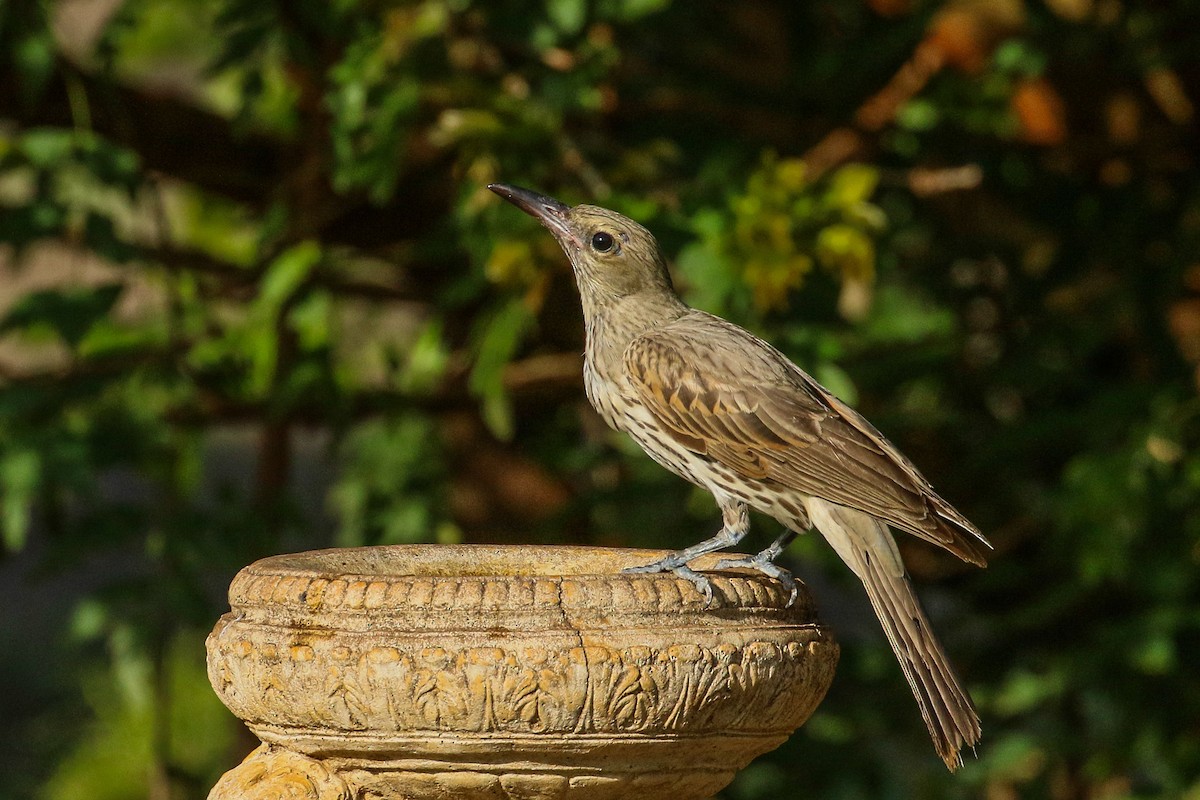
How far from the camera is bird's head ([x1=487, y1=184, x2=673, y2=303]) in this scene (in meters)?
4.21

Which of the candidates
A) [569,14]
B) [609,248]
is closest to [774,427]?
[609,248]

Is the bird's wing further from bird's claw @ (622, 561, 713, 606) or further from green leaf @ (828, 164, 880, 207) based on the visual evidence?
green leaf @ (828, 164, 880, 207)

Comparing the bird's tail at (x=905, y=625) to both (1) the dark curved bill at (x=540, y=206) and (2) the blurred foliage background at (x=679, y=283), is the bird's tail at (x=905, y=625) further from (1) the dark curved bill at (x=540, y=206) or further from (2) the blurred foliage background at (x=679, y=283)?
(1) the dark curved bill at (x=540, y=206)

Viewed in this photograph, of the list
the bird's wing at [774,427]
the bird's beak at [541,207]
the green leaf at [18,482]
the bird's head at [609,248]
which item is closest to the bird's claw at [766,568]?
the bird's wing at [774,427]

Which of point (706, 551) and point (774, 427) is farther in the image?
point (774, 427)

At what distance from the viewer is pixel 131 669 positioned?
5.30 meters

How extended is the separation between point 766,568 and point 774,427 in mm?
540

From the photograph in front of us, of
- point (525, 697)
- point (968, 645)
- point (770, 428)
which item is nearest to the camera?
point (525, 697)

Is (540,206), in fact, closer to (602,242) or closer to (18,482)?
(602,242)

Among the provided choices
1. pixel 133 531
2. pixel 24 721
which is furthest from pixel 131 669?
pixel 24 721

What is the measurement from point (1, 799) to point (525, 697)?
512 centimetres

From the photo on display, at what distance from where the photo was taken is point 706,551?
3527mm

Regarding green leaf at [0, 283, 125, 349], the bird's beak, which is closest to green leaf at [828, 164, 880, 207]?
the bird's beak

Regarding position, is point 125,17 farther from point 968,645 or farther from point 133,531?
point 968,645
